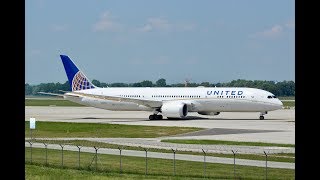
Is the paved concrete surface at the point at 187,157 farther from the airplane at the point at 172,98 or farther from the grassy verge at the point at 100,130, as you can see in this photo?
the airplane at the point at 172,98

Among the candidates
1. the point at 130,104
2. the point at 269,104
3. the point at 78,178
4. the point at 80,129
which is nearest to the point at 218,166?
the point at 78,178

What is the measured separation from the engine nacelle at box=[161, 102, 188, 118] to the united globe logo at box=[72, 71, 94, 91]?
15381 millimetres

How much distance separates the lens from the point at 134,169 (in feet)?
81.6

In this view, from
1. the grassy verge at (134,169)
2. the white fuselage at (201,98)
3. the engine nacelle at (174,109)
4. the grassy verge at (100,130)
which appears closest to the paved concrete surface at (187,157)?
the grassy verge at (134,169)

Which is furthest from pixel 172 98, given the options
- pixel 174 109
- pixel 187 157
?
pixel 187 157

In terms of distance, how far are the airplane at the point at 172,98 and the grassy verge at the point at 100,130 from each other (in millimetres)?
11740

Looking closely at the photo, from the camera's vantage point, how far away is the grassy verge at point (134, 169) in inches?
887

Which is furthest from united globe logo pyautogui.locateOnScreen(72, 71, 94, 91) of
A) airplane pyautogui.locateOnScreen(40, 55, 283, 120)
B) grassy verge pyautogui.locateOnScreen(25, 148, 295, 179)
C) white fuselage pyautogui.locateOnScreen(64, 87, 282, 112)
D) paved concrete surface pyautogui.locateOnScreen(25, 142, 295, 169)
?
grassy verge pyautogui.locateOnScreen(25, 148, 295, 179)

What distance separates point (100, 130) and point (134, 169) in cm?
2770

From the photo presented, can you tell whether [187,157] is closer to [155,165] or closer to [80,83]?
[155,165]

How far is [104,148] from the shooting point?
114ft
